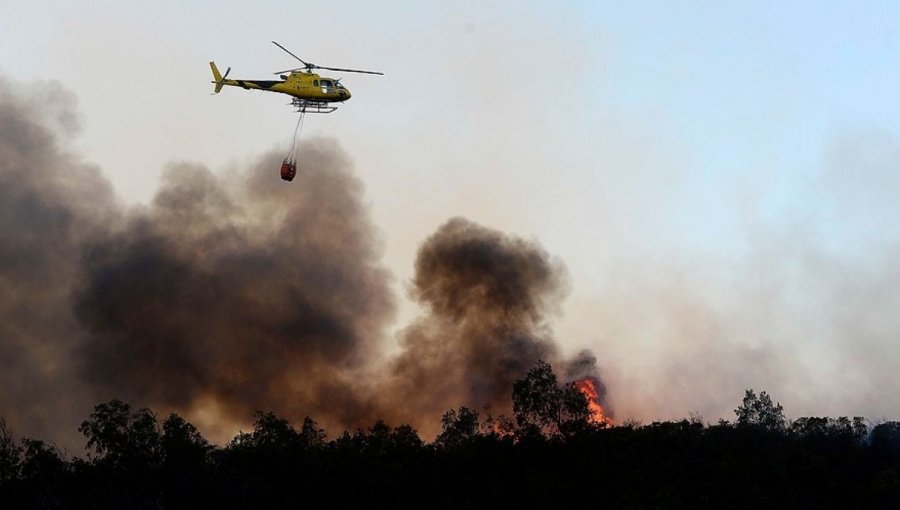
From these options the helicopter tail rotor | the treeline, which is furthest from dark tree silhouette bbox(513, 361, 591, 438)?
the helicopter tail rotor

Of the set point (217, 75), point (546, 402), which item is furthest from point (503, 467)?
point (217, 75)

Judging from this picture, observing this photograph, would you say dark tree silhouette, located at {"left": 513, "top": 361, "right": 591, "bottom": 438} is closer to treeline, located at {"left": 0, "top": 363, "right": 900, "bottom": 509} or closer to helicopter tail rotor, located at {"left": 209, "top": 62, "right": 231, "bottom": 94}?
treeline, located at {"left": 0, "top": 363, "right": 900, "bottom": 509}

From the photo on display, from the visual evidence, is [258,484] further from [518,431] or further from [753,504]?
[753,504]

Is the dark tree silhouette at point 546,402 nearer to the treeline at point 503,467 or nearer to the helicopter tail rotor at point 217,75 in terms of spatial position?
the treeline at point 503,467

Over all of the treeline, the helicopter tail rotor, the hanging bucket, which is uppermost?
the helicopter tail rotor

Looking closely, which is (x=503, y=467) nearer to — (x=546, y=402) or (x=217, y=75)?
(x=546, y=402)

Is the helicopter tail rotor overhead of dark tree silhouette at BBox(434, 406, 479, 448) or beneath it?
overhead

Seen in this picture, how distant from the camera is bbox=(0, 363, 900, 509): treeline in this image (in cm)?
8025

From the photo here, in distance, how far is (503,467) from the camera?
93.8 m

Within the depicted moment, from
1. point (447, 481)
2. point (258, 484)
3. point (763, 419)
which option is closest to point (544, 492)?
point (447, 481)

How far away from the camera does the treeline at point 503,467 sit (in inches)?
3159

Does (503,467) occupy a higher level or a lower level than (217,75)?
lower

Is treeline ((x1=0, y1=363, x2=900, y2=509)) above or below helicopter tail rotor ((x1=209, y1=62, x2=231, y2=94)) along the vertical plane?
below

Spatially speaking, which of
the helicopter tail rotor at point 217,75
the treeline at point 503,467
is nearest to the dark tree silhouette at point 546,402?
the treeline at point 503,467
